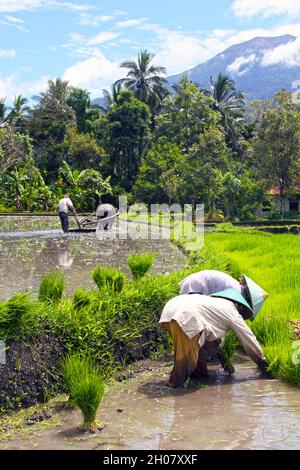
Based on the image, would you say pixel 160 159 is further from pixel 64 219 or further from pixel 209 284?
pixel 209 284

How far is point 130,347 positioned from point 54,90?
122ft

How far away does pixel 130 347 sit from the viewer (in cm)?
531

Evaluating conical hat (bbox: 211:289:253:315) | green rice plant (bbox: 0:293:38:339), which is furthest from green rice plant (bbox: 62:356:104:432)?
conical hat (bbox: 211:289:253:315)

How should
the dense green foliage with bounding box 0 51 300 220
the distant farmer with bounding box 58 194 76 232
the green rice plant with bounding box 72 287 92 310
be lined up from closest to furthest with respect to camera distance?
the green rice plant with bounding box 72 287 92 310 < the distant farmer with bounding box 58 194 76 232 < the dense green foliage with bounding box 0 51 300 220

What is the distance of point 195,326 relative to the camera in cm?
441

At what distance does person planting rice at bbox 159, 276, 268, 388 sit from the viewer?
4.43 meters

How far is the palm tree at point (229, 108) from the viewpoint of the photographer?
1543 inches

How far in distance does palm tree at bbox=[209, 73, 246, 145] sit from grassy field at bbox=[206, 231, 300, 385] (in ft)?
84.6

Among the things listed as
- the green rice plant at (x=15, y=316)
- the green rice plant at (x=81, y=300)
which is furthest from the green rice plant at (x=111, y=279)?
the green rice plant at (x=15, y=316)

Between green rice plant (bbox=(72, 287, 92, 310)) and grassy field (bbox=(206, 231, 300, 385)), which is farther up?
green rice plant (bbox=(72, 287, 92, 310))

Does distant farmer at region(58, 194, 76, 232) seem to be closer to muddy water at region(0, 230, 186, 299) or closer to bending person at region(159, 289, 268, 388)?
muddy water at region(0, 230, 186, 299)

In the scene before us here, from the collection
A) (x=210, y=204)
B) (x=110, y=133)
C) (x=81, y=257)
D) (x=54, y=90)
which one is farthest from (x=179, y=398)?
(x=54, y=90)

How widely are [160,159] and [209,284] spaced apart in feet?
80.9

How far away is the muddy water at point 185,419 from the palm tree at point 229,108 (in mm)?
34609
